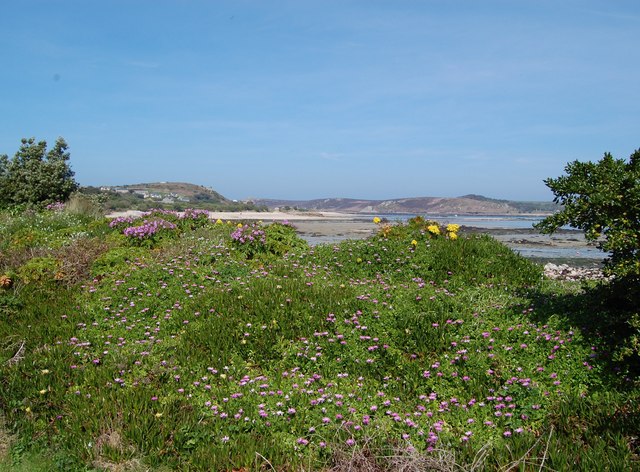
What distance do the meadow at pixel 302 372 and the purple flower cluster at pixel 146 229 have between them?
223 cm

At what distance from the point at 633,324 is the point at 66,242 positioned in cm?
1104

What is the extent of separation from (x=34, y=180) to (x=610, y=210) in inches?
899

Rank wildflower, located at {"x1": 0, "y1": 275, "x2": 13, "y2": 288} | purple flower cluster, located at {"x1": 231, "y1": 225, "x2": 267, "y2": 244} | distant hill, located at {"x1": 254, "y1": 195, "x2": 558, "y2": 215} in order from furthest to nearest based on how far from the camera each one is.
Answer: distant hill, located at {"x1": 254, "y1": 195, "x2": 558, "y2": 215} < purple flower cluster, located at {"x1": 231, "y1": 225, "x2": 267, "y2": 244} < wildflower, located at {"x1": 0, "y1": 275, "x2": 13, "y2": 288}

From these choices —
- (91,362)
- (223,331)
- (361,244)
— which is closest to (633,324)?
(223,331)

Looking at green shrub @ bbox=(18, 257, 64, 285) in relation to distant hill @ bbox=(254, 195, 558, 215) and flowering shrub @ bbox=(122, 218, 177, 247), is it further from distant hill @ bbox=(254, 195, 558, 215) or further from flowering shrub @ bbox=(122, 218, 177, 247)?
distant hill @ bbox=(254, 195, 558, 215)

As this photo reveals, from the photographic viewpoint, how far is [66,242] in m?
11.8

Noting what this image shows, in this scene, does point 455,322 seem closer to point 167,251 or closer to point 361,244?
point 361,244

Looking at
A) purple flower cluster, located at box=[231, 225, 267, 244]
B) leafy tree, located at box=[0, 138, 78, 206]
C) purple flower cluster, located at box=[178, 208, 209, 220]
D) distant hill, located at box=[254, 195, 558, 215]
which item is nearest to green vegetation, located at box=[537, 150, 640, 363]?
purple flower cluster, located at box=[231, 225, 267, 244]

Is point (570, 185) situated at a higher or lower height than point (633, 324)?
higher

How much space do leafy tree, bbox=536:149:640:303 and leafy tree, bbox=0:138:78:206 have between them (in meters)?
21.0

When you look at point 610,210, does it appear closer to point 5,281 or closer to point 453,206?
point 5,281

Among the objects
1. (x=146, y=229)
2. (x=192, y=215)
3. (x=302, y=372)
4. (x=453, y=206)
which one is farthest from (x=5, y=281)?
(x=453, y=206)

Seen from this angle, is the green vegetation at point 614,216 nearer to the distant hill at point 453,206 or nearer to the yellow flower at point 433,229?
the yellow flower at point 433,229

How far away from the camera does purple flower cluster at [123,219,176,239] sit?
12.2 meters
